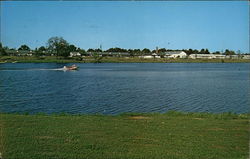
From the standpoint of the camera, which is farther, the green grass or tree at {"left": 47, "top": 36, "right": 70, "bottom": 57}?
tree at {"left": 47, "top": 36, "right": 70, "bottom": 57}

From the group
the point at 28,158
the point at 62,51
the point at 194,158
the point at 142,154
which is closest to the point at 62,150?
the point at 28,158

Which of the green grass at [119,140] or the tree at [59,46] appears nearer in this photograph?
the green grass at [119,140]

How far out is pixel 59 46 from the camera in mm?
148875

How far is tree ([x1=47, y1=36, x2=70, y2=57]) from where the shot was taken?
147375mm

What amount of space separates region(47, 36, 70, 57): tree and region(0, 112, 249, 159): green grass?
5413 inches

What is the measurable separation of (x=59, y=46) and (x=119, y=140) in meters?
143

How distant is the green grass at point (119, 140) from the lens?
8.85m

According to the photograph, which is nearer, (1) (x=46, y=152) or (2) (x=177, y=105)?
(1) (x=46, y=152)

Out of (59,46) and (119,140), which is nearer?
(119,140)

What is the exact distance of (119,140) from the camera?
34.7 ft

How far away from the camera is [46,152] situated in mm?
8789

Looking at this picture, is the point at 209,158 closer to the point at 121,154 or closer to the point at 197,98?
the point at 121,154

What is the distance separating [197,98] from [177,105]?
5.48 meters

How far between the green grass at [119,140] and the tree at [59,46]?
137481 millimetres
